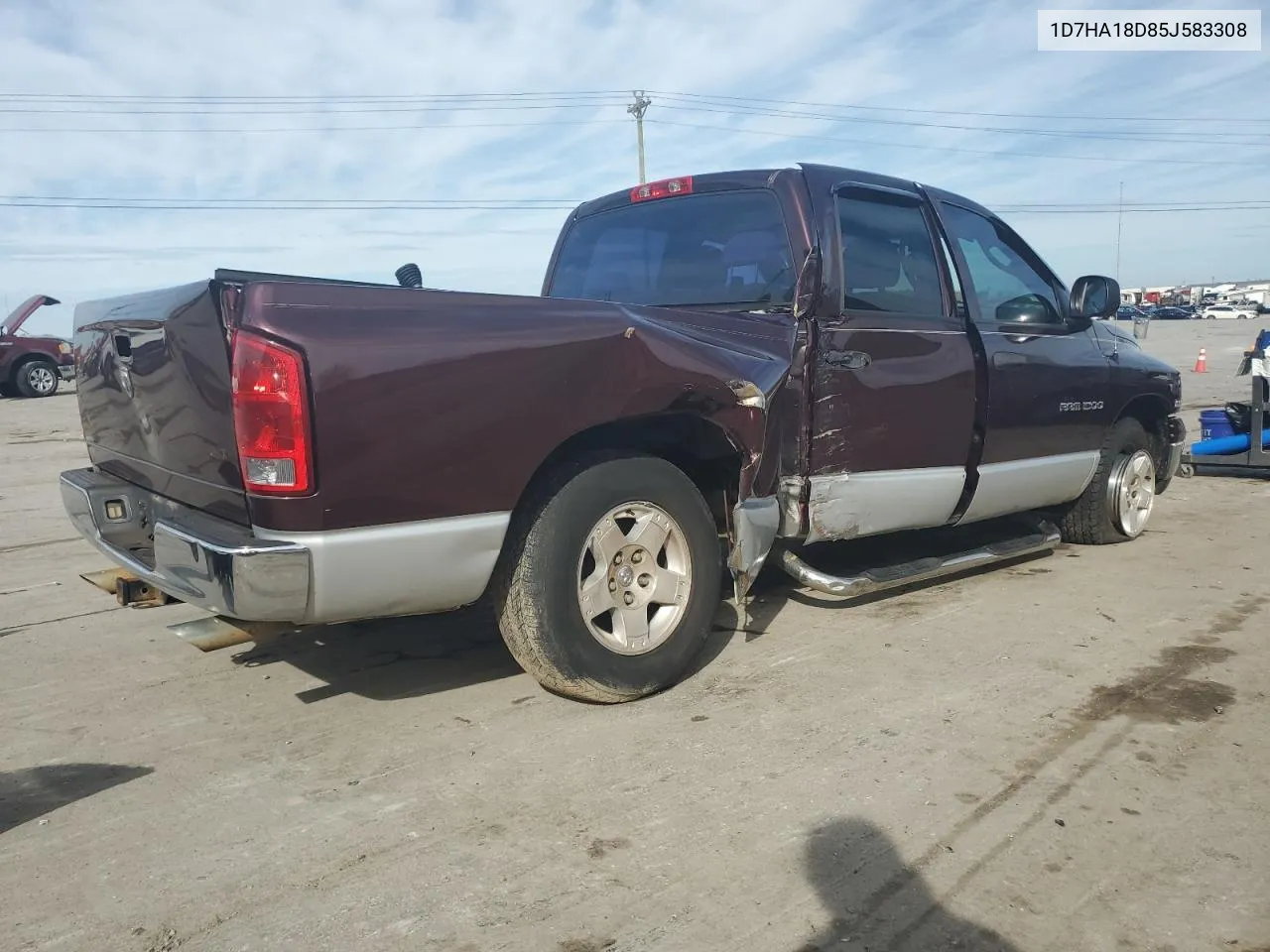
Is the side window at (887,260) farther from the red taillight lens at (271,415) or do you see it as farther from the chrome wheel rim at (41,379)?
the chrome wheel rim at (41,379)

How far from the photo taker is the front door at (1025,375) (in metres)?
4.90

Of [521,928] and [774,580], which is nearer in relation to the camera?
[521,928]

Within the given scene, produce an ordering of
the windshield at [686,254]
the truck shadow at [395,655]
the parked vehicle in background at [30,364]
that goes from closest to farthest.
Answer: the truck shadow at [395,655] → the windshield at [686,254] → the parked vehicle in background at [30,364]

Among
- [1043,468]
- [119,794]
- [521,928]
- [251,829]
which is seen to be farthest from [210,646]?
[1043,468]

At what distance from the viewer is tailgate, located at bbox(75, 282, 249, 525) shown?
2867 millimetres

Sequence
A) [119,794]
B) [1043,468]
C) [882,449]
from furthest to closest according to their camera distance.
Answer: [1043,468] → [882,449] → [119,794]

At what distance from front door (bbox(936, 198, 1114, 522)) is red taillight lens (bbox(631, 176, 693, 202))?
49.1 inches

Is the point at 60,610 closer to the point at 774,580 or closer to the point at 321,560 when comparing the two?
the point at 321,560

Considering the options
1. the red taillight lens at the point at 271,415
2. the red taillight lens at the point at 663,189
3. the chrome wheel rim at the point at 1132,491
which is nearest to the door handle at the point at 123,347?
the red taillight lens at the point at 271,415

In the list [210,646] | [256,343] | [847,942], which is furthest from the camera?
[210,646]

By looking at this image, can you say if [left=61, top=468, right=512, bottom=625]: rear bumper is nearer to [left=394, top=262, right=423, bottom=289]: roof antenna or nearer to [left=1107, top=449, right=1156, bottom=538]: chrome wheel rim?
[left=394, top=262, right=423, bottom=289]: roof antenna

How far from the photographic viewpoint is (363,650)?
13.7ft

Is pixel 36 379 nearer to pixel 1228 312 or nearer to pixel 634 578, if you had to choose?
pixel 634 578

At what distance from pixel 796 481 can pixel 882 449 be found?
514mm
